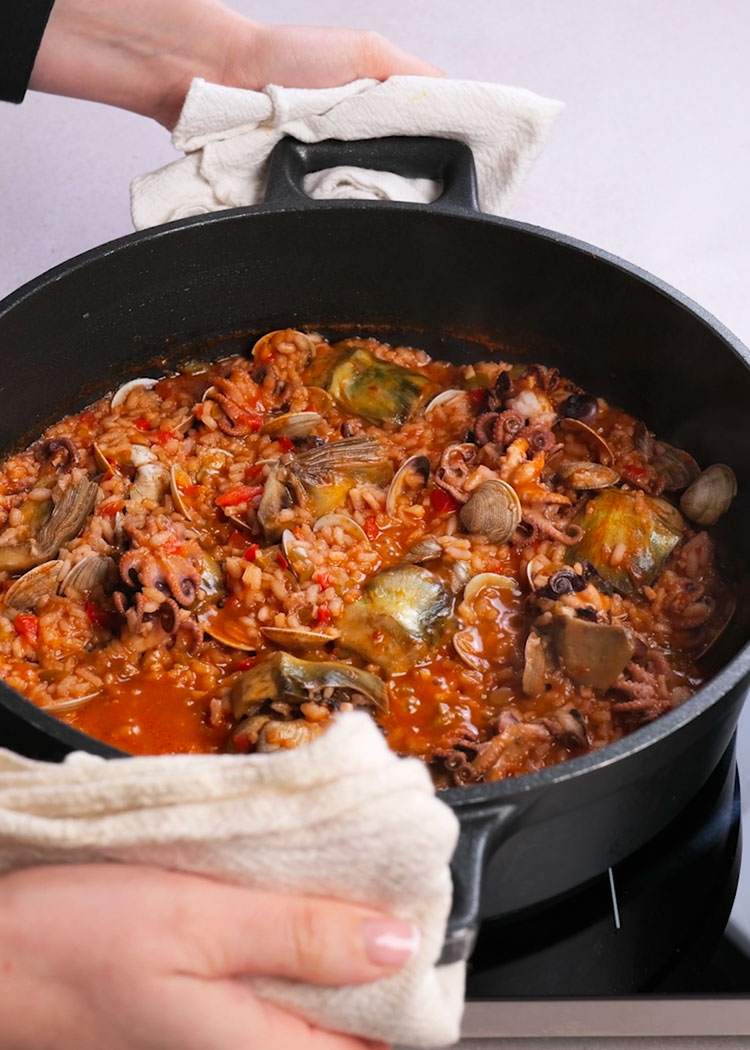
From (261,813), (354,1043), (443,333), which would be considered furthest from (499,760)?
(443,333)

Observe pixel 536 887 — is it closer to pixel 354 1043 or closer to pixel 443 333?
pixel 354 1043

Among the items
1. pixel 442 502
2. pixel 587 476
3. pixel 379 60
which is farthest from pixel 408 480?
pixel 379 60

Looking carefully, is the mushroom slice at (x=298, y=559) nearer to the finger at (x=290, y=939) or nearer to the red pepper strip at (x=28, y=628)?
the red pepper strip at (x=28, y=628)

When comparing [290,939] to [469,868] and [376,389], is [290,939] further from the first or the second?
[376,389]

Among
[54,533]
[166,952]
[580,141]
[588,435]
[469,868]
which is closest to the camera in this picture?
[166,952]

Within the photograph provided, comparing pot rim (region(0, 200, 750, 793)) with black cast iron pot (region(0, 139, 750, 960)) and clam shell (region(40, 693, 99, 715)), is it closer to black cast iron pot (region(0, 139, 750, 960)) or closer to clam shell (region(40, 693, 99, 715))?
black cast iron pot (region(0, 139, 750, 960))

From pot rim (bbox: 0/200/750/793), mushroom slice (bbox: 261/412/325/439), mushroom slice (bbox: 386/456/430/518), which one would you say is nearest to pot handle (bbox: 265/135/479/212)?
pot rim (bbox: 0/200/750/793)

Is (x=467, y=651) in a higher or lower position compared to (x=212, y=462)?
higher

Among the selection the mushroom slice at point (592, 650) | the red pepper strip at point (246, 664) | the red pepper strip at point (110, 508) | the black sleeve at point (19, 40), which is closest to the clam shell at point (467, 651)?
the mushroom slice at point (592, 650)
